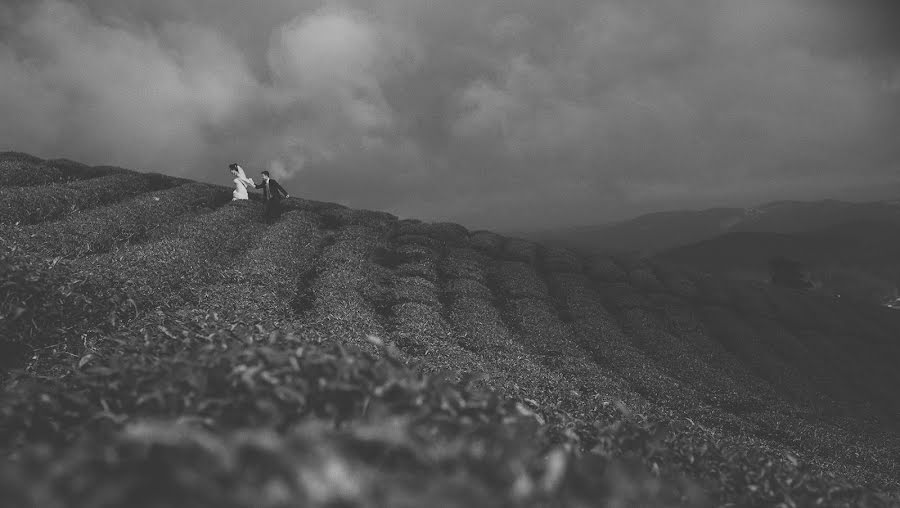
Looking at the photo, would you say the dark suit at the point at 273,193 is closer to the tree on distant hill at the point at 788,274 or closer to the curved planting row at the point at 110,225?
the curved planting row at the point at 110,225

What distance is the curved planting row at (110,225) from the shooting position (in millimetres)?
Result: 28547

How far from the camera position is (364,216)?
58156 millimetres

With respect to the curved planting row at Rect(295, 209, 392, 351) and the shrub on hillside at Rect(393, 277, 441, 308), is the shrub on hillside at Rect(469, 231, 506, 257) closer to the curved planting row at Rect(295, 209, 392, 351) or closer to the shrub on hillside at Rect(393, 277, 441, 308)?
the curved planting row at Rect(295, 209, 392, 351)

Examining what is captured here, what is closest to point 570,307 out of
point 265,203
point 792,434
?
point 792,434

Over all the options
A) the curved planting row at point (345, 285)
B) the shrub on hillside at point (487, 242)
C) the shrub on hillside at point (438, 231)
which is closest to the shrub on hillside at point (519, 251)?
the shrub on hillside at point (487, 242)

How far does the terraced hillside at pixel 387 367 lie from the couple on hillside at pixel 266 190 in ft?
7.94

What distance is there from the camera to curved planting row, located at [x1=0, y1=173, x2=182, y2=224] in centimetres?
3459

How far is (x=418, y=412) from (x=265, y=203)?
53845 millimetres

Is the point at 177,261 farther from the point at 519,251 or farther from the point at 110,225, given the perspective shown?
the point at 519,251

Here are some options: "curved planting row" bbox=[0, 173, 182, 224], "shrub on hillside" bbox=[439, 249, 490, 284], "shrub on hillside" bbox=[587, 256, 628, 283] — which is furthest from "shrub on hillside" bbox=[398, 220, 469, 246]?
"curved planting row" bbox=[0, 173, 182, 224]

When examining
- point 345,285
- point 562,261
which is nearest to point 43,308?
point 345,285

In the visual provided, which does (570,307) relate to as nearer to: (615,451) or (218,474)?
(615,451)

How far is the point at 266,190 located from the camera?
56.2m

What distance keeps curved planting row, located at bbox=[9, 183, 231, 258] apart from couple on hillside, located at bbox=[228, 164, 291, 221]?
2541 mm
